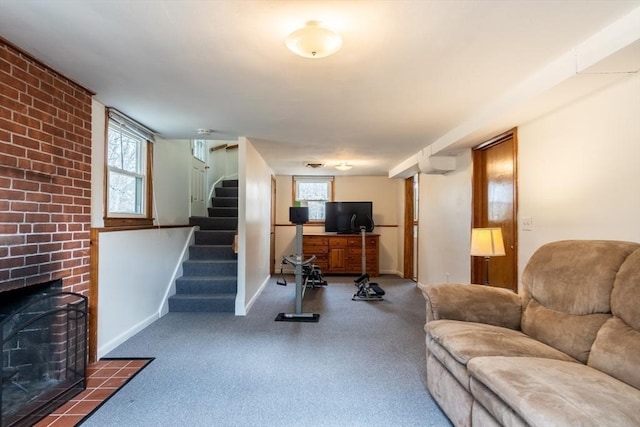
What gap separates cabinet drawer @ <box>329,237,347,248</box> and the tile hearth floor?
4414 millimetres

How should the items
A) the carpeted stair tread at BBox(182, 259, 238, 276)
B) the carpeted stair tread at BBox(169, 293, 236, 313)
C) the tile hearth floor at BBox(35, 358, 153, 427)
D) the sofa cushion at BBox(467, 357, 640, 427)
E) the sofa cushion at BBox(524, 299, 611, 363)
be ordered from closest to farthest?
1. the sofa cushion at BBox(467, 357, 640, 427)
2. the sofa cushion at BBox(524, 299, 611, 363)
3. the tile hearth floor at BBox(35, 358, 153, 427)
4. the carpeted stair tread at BBox(169, 293, 236, 313)
5. the carpeted stair tread at BBox(182, 259, 238, 276)

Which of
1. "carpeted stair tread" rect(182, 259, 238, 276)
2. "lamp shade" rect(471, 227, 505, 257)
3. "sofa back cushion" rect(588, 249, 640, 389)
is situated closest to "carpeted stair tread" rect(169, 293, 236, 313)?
"carpeted stair tread" rect(182, 259, 238, 276)

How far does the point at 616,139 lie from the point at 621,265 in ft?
2.82

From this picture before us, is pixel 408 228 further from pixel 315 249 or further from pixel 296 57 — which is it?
pixel 296 57

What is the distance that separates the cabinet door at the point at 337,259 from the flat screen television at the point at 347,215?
1.41ft

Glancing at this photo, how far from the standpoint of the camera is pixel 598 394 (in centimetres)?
124

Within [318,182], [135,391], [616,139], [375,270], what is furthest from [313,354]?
[318,182]

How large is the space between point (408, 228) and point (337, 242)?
1.46 m

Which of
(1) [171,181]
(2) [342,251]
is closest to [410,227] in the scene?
(2) [342,251]

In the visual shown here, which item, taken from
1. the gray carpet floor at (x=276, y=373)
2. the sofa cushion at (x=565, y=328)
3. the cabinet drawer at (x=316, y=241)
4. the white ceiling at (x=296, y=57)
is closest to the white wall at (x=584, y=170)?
the white ceiling at (x=296, y=57)

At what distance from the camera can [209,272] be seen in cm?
455

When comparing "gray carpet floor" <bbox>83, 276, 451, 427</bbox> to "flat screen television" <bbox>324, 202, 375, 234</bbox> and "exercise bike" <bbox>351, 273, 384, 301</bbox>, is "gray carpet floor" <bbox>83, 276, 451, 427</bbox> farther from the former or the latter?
"flat screen television" <bbox>324, 202, 375, 234</bbox>

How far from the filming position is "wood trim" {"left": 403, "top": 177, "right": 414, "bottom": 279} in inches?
257

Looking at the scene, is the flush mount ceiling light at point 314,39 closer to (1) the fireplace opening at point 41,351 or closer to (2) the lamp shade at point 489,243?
(2) the lamp shade at point 489,243
